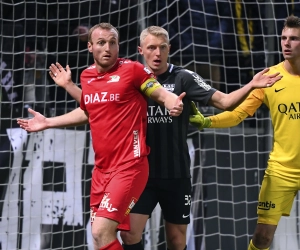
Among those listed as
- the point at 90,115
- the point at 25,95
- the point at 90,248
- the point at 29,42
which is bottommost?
the point at 90,248

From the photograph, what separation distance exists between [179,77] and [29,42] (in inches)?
102

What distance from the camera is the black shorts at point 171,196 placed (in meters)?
5.95

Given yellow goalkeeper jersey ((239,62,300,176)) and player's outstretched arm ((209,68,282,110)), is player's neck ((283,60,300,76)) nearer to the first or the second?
yellow goalkeeper jersey ((239,62,300,176))

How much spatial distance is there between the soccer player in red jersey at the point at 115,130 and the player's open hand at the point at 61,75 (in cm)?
42

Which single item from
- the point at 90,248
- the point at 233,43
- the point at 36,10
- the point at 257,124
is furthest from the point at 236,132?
the point at 36,10

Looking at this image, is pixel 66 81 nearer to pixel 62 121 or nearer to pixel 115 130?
pixel 62 121

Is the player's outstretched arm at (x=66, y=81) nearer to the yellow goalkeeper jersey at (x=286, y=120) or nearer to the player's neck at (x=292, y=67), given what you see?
the yellow goalkeeper jersey at (x=286, y=120)

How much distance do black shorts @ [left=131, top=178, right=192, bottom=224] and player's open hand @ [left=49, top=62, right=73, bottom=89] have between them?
1004 mm

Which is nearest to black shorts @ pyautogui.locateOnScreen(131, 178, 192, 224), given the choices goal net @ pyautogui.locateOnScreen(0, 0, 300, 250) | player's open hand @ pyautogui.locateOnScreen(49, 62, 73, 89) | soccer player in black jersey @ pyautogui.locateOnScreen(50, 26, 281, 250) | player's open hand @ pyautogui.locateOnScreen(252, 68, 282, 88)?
soccer player in black jersey @ pyautogui.locateOnScreen(50, 26, 281, 250)

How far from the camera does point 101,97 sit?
543 cm

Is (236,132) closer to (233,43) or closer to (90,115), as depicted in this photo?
(233,43)

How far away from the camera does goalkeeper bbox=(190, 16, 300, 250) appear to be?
6078 millimetres

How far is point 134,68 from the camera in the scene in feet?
17.9

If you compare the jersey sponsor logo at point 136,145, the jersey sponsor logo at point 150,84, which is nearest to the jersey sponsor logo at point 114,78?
the jersey sponsor logo at point 150,84
